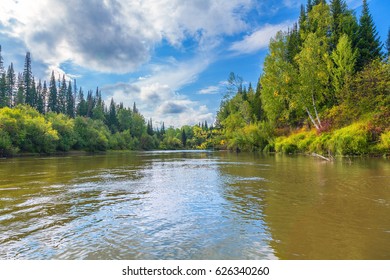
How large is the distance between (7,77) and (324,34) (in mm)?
107972

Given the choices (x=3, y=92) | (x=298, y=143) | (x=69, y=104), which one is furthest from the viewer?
(x=69, y=104)

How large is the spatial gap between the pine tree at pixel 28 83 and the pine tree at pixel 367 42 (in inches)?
4127

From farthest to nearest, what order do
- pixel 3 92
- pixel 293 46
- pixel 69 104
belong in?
1. pixel 69 104
2. pixel 3 92
3. pixel 293 46

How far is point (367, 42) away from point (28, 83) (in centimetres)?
11136

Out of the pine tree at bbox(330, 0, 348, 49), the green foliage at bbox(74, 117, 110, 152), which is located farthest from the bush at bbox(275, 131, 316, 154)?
the green foliage at bbox(74, 117, 110, 152)

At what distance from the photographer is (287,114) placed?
48.6m

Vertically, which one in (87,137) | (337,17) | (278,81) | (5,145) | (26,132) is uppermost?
(337,17)

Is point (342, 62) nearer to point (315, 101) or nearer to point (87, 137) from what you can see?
point (315, 101)

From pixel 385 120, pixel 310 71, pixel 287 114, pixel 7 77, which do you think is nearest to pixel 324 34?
pixel 310 71

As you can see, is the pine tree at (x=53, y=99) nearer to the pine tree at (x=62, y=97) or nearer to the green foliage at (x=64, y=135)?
the pine tree at (x=62, y=97)

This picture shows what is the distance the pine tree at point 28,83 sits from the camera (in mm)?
103688

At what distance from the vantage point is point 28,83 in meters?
107

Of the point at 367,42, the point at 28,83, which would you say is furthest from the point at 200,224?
the point at 28,83

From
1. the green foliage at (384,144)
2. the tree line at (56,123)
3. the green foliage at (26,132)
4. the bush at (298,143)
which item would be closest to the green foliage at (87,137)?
the tree line at (56,123)
